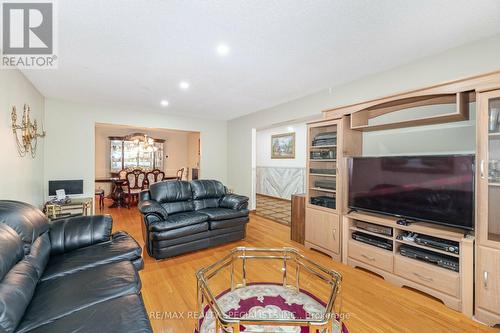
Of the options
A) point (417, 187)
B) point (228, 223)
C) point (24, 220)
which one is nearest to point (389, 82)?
point (417, 187)

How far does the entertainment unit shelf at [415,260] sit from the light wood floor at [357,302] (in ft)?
0.30

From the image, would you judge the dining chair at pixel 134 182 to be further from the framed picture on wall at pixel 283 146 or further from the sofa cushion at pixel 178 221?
the framed picture on wall at pixel 283 146

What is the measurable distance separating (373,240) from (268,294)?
1393 millimetres

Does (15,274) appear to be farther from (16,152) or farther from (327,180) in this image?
(327,180)

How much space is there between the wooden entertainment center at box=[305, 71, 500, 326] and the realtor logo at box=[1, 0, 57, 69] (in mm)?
3023

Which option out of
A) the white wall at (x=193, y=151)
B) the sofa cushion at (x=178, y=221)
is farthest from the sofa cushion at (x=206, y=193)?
the white wall at (x=193, y=151)

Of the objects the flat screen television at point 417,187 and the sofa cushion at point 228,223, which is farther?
the sofa cushion at point 228,223

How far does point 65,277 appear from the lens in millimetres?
1607

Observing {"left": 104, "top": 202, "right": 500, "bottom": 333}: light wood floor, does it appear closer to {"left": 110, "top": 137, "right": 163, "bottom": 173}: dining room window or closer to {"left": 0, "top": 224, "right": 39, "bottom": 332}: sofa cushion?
{"left": 0, "top": 224, "right": 39, "bottom": 332}: sofa cushion

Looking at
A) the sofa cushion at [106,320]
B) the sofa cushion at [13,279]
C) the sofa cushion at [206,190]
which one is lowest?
the sofa cushion at [106,320]

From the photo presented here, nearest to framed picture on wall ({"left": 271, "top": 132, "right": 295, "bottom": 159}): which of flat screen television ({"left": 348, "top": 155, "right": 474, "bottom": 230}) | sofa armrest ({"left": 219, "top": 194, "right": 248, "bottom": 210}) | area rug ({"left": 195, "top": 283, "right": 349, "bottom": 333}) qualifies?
sofa armrest ({"left": 219, "top": 194, "right": 248, "bottom": 210})

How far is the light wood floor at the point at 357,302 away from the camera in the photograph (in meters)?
1.80

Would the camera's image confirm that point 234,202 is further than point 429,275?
Yes

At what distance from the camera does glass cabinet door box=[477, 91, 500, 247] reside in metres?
1.86
